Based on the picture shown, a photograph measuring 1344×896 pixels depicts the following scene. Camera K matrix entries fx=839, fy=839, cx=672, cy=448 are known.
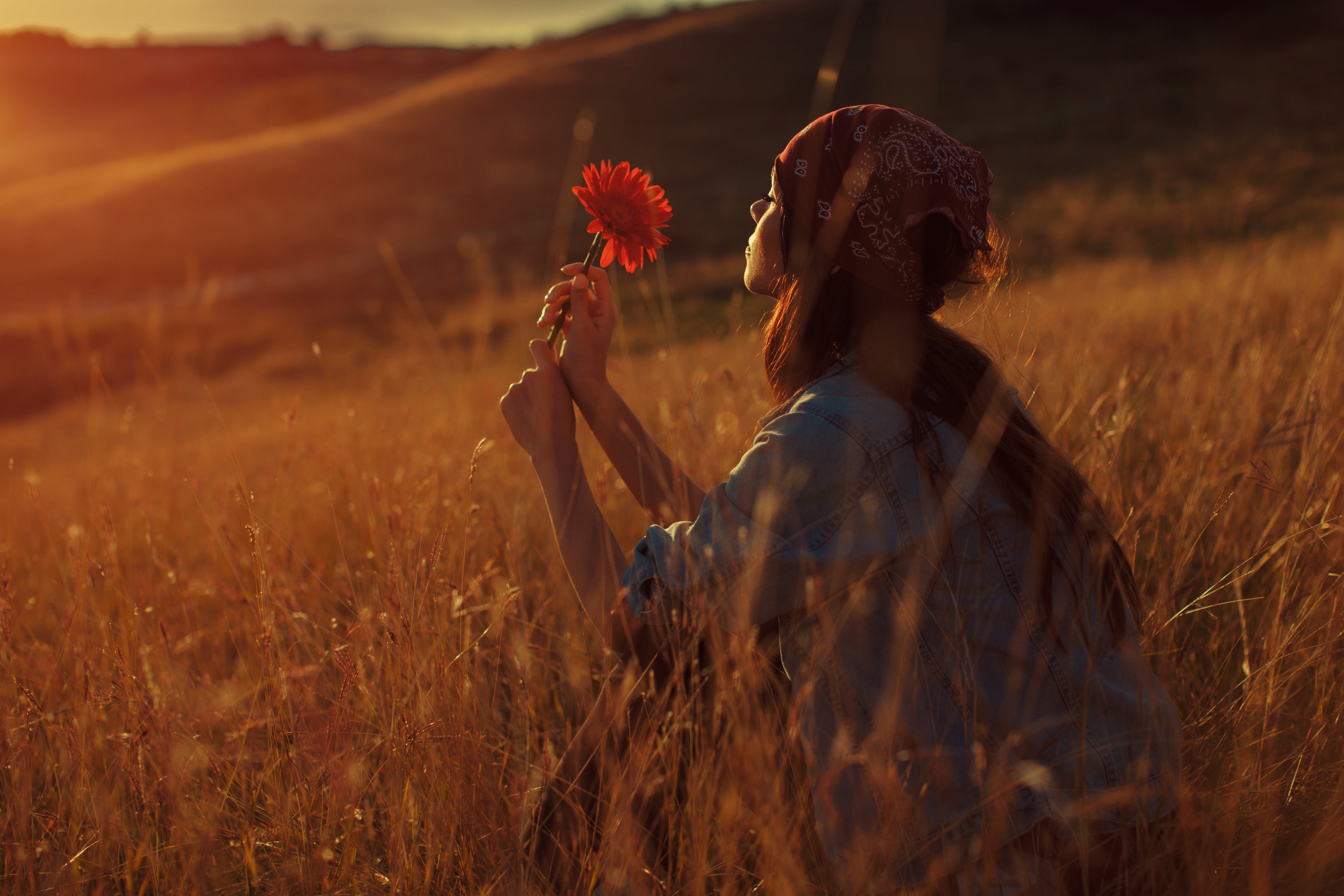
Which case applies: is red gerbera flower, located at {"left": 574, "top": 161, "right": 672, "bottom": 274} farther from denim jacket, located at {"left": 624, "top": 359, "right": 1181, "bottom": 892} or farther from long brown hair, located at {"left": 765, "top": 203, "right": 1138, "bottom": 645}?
denim jacket, located at {"left": 624, "top": 359, "right": 1181, "bottom": 892}

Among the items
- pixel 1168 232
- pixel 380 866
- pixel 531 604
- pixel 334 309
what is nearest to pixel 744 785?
pixel 380 866

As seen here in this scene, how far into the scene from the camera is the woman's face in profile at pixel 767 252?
50.2 inches

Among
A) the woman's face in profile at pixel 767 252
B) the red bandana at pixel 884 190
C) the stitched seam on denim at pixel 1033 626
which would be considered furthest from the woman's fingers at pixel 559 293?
the stitched seam on denim at pixel 1033 626

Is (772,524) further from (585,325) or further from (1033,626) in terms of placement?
(585,325)

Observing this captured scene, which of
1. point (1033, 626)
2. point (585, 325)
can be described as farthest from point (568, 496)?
point (1033, 626)

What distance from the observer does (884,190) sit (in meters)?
1.12

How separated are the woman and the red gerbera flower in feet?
0.62

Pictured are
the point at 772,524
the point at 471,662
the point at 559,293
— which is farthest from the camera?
the point at 471,662

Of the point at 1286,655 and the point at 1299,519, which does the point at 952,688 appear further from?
the point at 1299,519

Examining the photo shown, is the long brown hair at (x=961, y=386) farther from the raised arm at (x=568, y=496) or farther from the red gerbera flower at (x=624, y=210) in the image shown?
the raised arm at (x=568, y=496)

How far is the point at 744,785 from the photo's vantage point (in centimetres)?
115

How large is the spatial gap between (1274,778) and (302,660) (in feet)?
6.02

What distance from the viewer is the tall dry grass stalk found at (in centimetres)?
116

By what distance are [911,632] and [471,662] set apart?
0.94 metres
